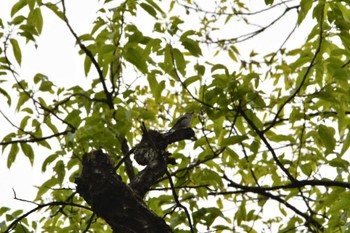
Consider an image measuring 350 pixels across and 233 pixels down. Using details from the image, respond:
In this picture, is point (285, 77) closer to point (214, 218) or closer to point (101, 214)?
point (214, 218)

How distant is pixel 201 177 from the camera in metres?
2.89

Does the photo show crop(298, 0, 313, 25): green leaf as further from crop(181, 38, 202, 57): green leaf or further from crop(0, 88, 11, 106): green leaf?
crop(0, 88, 11, 106): green leaf

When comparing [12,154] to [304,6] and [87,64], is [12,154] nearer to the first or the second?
[87,64]

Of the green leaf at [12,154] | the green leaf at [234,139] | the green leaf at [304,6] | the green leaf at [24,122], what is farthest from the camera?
the green leaf at [24,122]

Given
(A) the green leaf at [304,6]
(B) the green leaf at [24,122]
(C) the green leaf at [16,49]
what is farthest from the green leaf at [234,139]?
(B) the green leaf at [24,122]

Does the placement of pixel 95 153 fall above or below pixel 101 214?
above

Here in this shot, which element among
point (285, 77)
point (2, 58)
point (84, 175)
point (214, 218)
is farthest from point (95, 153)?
point (285, 77)

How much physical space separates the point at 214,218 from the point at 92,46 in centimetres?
160

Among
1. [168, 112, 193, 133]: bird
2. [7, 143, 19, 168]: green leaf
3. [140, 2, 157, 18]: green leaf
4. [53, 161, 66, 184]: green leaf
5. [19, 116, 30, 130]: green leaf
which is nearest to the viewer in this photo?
[168, 112, 193, 133]: bird

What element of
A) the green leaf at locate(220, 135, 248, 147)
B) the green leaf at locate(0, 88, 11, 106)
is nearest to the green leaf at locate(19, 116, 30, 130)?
the green leaf at locate(0, 88, 11, 106)

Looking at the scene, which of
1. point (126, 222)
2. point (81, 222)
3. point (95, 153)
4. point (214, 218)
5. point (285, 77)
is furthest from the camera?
point (285, 77)

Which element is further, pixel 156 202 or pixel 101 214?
pixel 156 202

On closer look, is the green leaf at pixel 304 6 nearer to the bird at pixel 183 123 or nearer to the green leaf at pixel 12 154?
the bird at pixel 183 123

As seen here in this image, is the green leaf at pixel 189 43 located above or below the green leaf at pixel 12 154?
below
